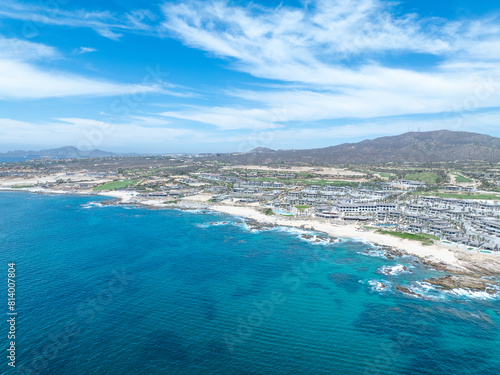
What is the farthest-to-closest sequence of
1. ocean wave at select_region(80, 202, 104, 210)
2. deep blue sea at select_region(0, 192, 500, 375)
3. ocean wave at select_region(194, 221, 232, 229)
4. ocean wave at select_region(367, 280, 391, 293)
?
1. ocean wave at select_region(80, 202, 104, 210)
2. ocean wave at select_region(194, 221, 232, 229)
3. ocean wave at select_region(367, 280, 391, 293)
4. deep blue sea at select_region(0, 192, 500, 375)

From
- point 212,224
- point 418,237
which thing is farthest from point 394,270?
point 212,224

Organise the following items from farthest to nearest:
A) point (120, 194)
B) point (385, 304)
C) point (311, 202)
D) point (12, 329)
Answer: point (120, 194) → point (311, 202) → point (385, 304) → point (12, 329)

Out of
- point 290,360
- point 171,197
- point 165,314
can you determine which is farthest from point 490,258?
point 171,197

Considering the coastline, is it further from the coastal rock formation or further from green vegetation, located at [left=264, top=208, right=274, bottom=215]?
the coastal rock formation

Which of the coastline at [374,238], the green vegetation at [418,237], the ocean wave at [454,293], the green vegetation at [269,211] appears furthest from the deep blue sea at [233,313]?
the green vegetation at [269,211]

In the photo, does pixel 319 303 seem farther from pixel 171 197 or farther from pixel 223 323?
pixel 171 197

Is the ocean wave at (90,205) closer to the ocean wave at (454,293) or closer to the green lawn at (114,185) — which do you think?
the green lawn at (114,185)

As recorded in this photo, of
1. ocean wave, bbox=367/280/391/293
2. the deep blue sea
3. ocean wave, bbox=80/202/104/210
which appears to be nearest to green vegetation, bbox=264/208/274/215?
the deep blue sea
